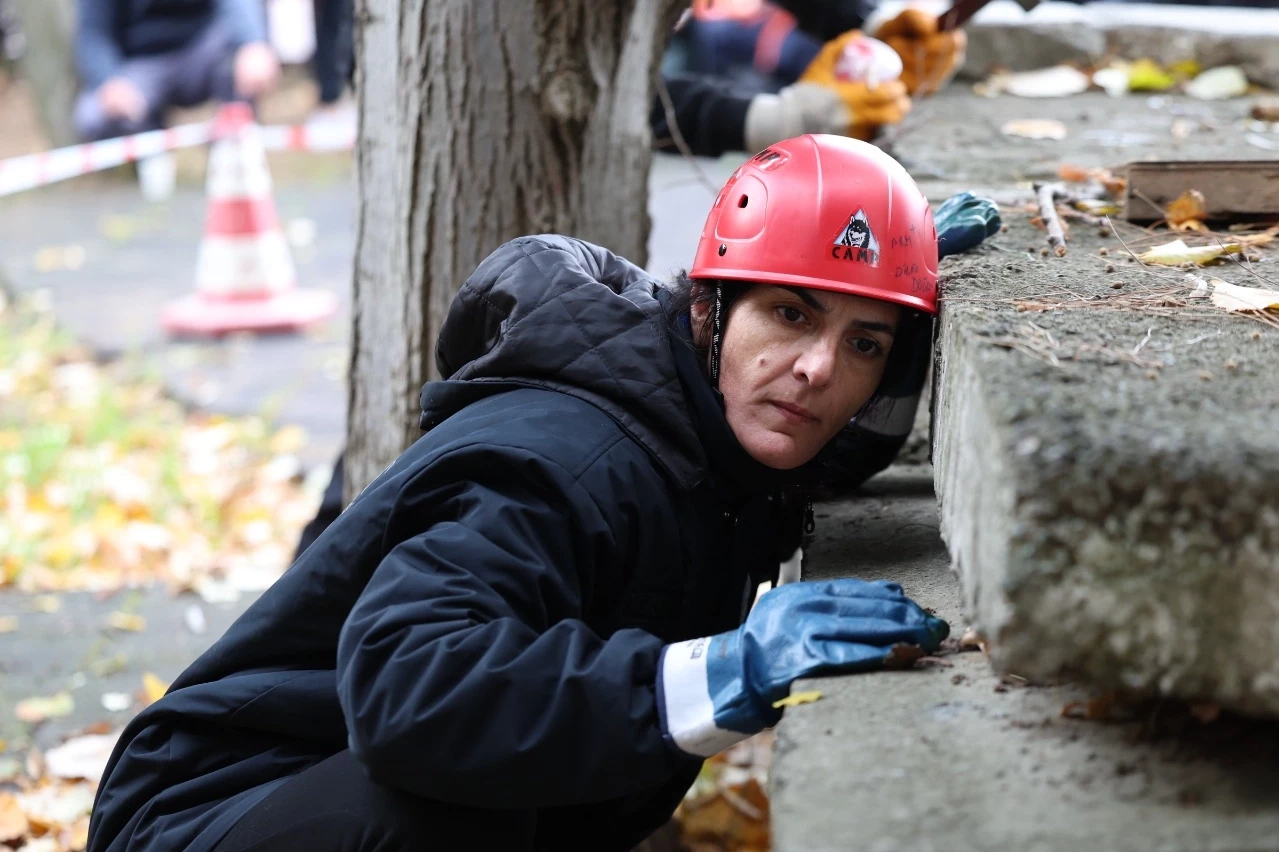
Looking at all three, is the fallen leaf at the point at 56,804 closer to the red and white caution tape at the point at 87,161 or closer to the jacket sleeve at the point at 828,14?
the jacket sleeve at the point at 828,14

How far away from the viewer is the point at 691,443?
2.22 m

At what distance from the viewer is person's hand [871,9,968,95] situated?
16.1ft

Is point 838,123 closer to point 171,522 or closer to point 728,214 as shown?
point 728,214

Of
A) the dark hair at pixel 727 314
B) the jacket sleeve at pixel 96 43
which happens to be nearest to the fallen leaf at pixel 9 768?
the dark hair at pixel 727 314

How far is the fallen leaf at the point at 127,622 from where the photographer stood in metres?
4.72

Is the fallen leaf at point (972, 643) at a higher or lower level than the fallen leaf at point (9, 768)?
higher

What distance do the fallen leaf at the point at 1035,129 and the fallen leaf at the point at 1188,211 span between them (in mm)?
1636

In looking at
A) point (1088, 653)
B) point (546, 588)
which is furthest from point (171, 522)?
point (1088, 653)

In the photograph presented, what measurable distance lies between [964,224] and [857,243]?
0.56 meters

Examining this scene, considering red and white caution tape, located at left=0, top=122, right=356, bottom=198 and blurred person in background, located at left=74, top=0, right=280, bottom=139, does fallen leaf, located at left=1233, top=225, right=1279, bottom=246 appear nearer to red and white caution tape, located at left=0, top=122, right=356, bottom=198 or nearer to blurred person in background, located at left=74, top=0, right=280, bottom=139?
red and white caution tape, located at left=0, top=122, right=356, bottom=198

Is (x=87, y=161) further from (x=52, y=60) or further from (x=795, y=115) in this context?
(x=795, y=115)

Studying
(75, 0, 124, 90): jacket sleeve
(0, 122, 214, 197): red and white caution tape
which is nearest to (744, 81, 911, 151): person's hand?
(0, 122, 214, 197): red and white caution tape

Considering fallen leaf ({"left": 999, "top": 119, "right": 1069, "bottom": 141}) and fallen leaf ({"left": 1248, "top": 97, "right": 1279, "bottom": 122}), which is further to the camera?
fallen leaf ({"left": 1248, "top": 97, "right": 1279, "bottom": 122})

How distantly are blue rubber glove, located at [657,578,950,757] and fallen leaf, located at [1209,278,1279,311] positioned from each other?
68 cm
